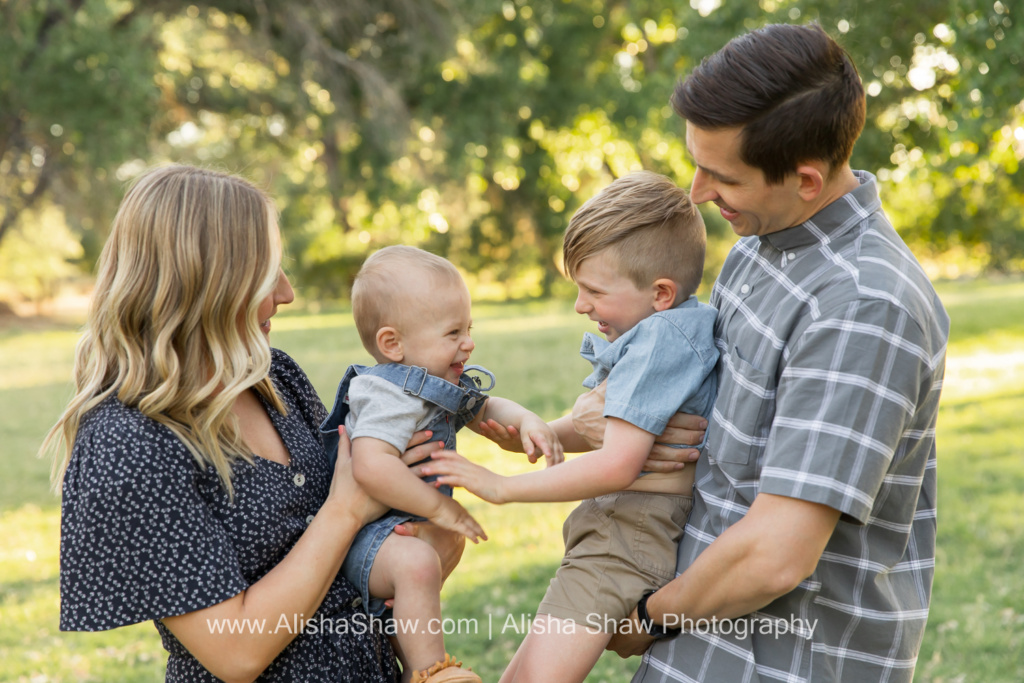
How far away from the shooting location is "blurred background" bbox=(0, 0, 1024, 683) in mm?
5785

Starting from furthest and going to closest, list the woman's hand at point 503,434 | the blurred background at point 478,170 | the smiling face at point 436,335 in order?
1. the blurred background at point 478,170
2. the woman's hand at point 503,434
3. the smiling face at point 436,335

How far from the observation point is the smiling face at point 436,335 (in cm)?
250

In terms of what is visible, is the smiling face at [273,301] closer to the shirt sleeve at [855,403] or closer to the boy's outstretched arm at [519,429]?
the boy's outstretched arm at [519,429]

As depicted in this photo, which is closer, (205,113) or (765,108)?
(765,108)

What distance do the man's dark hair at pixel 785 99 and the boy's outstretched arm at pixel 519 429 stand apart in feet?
3.29

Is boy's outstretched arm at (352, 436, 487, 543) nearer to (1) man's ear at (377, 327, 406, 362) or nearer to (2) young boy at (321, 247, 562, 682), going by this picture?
(2) young boy at (321, 247, 562, 682)

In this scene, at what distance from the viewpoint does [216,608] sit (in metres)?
1.91

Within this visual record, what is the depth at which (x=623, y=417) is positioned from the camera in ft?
6.96

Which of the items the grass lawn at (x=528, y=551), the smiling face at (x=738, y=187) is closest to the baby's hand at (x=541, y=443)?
the smiling face at (x=738, y=187)

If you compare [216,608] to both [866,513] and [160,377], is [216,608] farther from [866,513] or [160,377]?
[866,513]

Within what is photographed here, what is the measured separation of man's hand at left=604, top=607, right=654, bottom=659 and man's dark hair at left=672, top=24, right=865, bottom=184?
111cm

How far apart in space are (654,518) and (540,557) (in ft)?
13.3

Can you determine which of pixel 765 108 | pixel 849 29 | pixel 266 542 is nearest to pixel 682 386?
pixel 765 108

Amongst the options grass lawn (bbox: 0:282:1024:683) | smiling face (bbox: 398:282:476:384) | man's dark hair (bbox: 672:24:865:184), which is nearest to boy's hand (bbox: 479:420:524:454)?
smiling face (bbox: 398:282:476:384)
